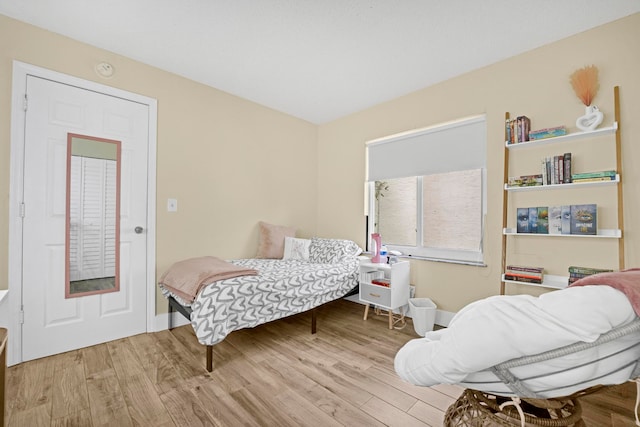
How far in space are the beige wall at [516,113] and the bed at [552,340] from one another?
169cm

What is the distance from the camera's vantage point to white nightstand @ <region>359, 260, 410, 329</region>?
274 centimetres

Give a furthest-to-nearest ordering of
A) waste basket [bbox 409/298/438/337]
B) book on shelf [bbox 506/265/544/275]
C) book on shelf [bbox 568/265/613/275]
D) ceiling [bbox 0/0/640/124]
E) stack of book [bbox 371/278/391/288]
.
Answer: stack of book [bbox 371/278/391/288]
waste basket [bbox 409/298/438/337]
book on shelf [bbox 506/265/544/275]
book on shelf [bbox 568/265/613/275]
ceiling [bbox 0/0/640/124]

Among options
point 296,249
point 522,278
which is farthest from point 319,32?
point 522,278

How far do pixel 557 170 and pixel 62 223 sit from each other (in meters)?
3.91

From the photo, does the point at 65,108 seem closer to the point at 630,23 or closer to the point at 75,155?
the point at 75,155

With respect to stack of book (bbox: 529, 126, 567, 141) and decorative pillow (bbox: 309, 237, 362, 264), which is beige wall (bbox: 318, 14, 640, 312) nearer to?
stack of book (bbox: 529, 126, 567, 141)

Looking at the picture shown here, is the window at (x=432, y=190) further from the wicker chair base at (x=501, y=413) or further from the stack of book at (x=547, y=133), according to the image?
the wicker chair base at (x=501, y=413)

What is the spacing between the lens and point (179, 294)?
2227 millimetres

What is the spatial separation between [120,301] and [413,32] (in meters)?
3.34

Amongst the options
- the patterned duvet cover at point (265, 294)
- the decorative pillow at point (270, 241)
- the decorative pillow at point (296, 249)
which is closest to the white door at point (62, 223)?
the patterned duvet cover at point (265, 294)

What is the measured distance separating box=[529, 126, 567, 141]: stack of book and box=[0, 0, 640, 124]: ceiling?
29.0 inches

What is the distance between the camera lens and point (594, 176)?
1.99 m

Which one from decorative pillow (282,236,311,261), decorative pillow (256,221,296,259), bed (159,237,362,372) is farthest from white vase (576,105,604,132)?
decorative pillow (256,221,296,259)

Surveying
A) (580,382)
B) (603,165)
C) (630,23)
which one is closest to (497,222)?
(603,165)
